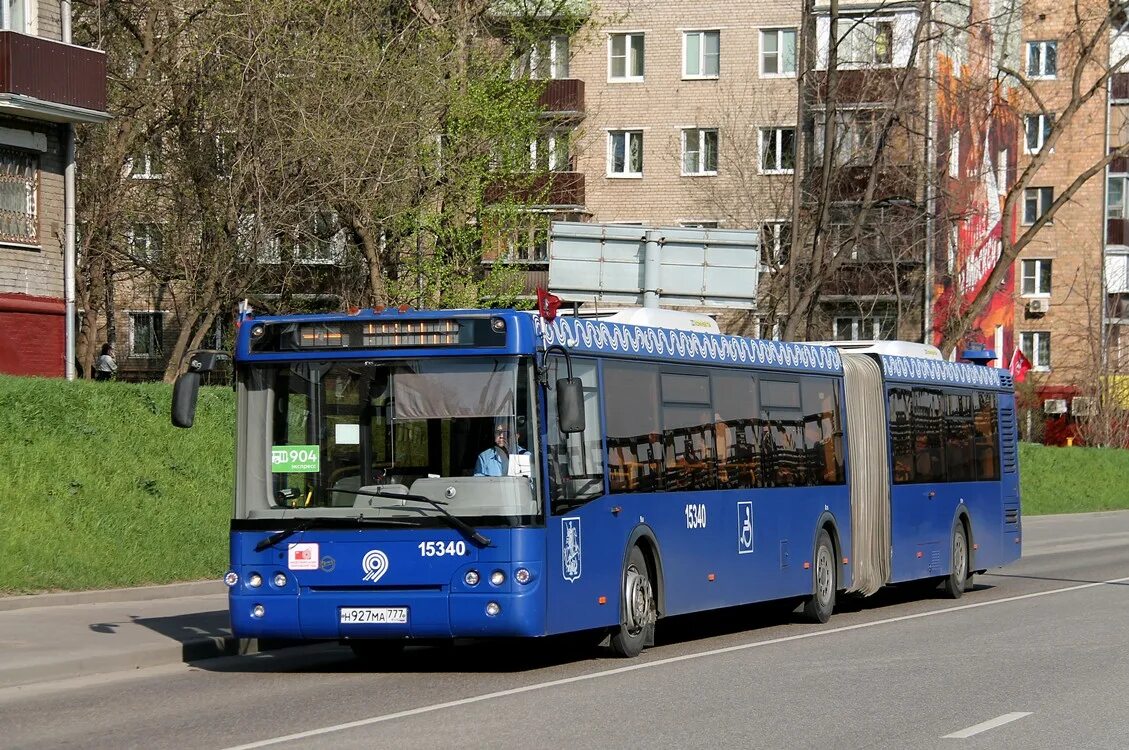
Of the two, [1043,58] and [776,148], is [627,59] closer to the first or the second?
[776,148]

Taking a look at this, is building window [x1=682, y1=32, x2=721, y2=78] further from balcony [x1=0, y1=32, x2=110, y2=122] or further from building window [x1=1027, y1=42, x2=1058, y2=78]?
balcony [x1=0, y1=32, x2=110, y2=122]

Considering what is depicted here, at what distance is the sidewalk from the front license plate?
2.01 m

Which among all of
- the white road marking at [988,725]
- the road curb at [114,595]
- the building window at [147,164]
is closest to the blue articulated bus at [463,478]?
the white road marking at [988,725]

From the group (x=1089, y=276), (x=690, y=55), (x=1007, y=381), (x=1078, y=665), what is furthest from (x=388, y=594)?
(x=1089, y=276)

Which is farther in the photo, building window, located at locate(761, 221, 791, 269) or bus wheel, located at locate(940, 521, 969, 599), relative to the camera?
building window, located at locate(761, 221, 791, 269)

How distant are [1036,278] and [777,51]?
23244 millimetres

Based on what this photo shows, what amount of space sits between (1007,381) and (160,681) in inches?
636

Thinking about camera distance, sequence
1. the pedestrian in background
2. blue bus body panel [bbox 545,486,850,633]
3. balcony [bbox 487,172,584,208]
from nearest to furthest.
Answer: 1. blue bus body panel [bbox 545,486,850,633]
2. balcony [bbox 487,172,584,208]
3. the pedestrian in background

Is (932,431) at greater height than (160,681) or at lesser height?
greater

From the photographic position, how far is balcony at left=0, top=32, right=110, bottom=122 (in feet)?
97.1

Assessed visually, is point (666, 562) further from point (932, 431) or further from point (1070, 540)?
point (1070, 540)

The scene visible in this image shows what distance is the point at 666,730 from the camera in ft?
35.9

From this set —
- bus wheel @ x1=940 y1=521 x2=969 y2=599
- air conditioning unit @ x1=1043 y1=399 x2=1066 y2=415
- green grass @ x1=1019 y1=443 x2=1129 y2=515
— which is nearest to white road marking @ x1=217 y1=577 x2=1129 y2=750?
bus wheel @ x1=940 y1=521 x2=969 y2=599

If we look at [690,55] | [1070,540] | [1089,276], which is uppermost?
[690,55]
